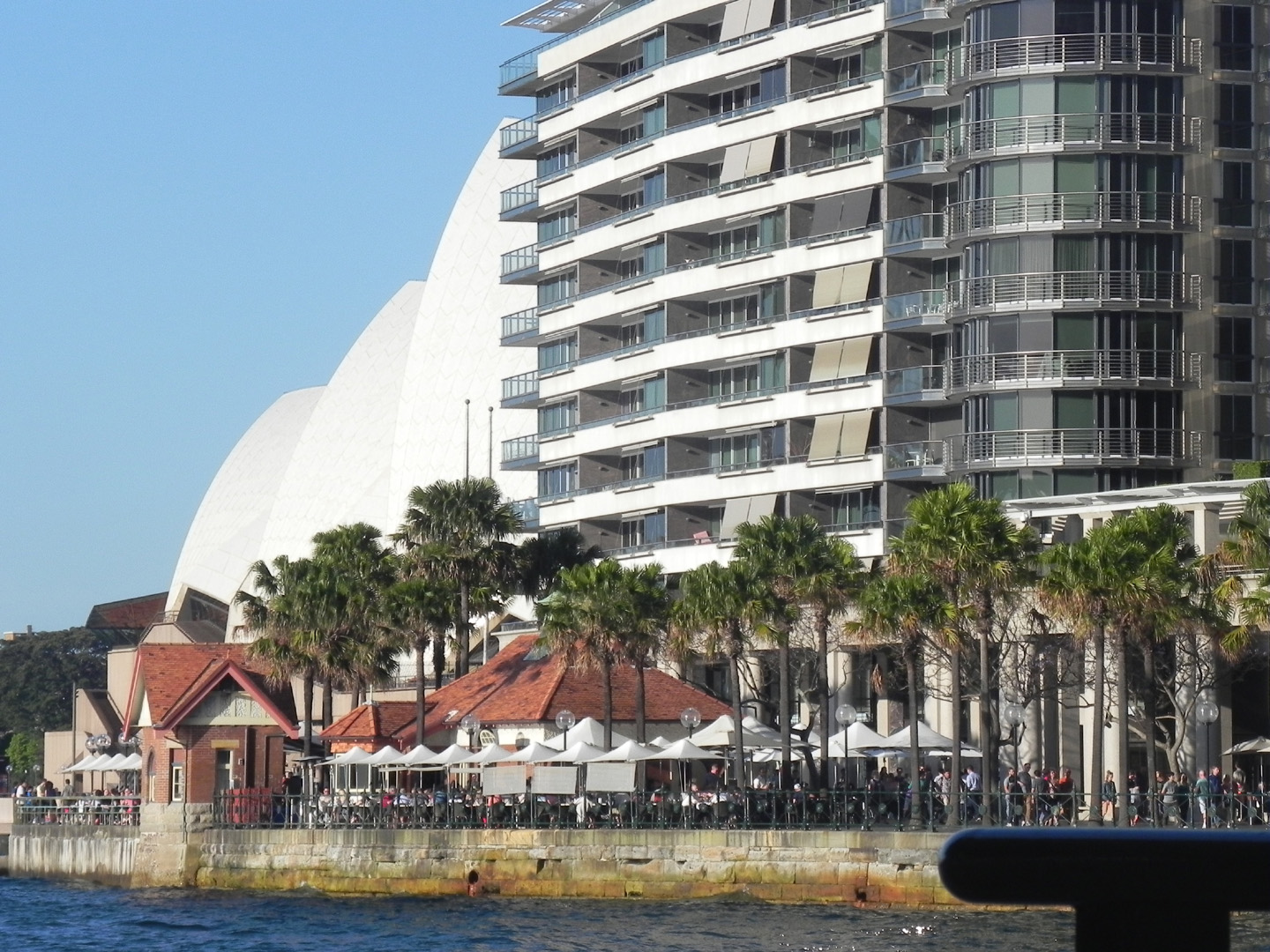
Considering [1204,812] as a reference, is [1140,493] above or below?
above

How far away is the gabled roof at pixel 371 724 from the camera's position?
76.6 metres

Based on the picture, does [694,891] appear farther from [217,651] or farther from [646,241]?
[646,241]

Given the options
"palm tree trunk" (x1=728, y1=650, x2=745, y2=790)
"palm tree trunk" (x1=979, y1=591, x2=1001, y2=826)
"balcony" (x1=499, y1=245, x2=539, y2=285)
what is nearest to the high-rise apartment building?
"balcony" (x1=499, y1=245, x2=539, y2=285)

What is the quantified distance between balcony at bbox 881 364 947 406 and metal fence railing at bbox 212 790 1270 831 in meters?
22.9

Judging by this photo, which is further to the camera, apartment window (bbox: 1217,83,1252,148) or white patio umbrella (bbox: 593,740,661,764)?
apartment window (bbox: 1217,83,1252,148)

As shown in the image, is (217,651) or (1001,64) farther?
(217,651)

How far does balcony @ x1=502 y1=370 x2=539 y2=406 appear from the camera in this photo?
104250mm

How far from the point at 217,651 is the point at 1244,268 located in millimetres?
39531

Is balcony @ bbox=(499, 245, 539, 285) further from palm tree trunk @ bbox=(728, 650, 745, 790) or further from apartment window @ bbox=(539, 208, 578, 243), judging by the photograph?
palm tree trunk @ bbox=(728, 650, 745, 790)

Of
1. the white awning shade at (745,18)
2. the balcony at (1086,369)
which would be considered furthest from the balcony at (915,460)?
the white awning shade at (745,18)

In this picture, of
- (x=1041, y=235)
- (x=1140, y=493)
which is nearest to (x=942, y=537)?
(x=1140, y=493)

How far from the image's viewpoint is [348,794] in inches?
2781

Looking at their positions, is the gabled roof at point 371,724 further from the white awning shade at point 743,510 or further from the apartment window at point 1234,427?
the apartment window at point 1234,427

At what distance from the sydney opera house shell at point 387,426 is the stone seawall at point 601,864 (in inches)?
1972
